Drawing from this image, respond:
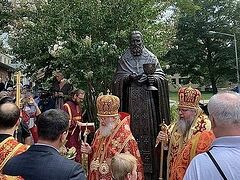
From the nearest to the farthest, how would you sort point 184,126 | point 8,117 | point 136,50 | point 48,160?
point 48,160
point 8,117
point 184,126
point 136,50

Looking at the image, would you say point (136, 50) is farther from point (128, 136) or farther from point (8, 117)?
point (8, 117)

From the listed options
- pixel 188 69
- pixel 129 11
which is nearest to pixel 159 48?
pixel 129 11

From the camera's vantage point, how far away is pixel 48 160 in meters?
3.26

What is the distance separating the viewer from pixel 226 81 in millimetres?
54156

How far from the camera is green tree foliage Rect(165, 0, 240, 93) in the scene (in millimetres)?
50719

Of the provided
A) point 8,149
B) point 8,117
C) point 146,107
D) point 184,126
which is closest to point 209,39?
point 146,107

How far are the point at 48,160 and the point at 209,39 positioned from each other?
49578mm

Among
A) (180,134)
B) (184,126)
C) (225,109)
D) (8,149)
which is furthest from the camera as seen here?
(180,134)

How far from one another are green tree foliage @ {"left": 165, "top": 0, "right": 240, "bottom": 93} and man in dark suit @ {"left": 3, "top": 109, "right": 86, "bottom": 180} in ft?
156

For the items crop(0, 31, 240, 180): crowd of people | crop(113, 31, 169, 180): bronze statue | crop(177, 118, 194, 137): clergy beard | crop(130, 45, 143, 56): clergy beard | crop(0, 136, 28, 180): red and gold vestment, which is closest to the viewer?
crop(0, 31, 240, 180): crowd of people

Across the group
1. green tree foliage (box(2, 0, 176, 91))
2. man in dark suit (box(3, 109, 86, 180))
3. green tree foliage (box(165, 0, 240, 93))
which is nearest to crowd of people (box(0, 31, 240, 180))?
man in dark suit (box(3, 109, 86, 180))

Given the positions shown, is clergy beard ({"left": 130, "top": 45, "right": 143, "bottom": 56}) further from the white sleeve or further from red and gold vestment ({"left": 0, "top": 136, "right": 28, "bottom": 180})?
the white sleeve

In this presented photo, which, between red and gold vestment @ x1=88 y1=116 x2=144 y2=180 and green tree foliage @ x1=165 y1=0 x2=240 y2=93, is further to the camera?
green tree foliage @ x1=165 y1=0 x2=240 y2=93

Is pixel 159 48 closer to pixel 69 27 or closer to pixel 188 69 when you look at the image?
pixel 69 27
